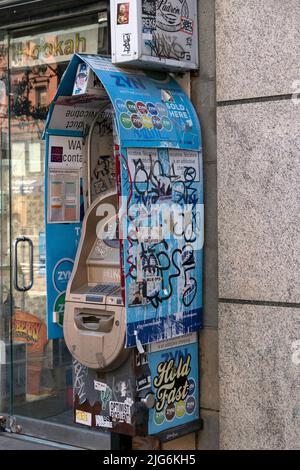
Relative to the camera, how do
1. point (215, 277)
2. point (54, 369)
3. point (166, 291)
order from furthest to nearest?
point (54, 369), point (215, 277), point (166, 291)

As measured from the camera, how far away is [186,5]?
195 inches

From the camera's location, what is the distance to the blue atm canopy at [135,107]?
4.45 m

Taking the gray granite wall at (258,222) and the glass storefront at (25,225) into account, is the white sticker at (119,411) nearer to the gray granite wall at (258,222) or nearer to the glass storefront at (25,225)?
the gray granite wall at (258,222)

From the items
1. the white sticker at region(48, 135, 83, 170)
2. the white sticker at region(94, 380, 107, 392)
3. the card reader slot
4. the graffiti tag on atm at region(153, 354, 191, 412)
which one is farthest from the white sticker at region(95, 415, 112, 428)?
the white sticker at region(48, 135, 83, 170)

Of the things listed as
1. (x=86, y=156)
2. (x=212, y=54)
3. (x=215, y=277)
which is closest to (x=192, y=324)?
(x=215, y=277)

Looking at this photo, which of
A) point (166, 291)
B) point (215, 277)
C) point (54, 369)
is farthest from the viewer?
point (54, 369)

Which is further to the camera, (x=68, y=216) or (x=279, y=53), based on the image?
(x=68, y=216)

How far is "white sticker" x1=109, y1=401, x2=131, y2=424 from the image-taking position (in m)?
4.57

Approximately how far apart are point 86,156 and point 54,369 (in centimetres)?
202

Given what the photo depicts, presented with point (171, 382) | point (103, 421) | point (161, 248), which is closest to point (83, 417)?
point (103, 421)

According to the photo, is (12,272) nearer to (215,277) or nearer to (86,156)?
(86,156)

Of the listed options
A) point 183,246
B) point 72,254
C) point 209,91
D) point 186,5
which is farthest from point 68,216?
point 186,5

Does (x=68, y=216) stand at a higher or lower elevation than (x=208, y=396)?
higher

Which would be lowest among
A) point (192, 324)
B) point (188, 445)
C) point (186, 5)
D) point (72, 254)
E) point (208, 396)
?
point (188, 445)
